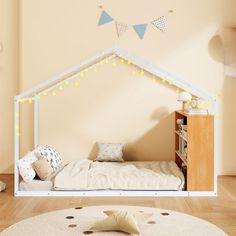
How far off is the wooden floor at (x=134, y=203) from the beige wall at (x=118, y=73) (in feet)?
3.85

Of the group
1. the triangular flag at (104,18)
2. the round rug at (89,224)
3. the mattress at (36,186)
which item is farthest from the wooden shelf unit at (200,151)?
the triangular flag at (104,18)

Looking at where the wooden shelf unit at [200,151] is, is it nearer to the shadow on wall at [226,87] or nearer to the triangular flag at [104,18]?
the shadow on wall at [226,87]

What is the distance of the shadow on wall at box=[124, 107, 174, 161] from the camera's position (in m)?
5.41

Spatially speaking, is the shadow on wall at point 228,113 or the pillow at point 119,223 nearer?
the pillow at point 119,223

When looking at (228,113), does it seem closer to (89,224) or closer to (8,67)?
(8,67)

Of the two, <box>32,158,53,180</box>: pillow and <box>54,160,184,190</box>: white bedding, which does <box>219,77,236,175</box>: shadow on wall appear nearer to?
<box>54,160,184,190</box>: white bedding

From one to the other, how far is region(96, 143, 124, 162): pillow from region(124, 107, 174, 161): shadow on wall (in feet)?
0.62

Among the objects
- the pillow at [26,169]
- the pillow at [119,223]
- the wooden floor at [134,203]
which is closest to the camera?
the pillow at [119,223]

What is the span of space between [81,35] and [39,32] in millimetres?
481

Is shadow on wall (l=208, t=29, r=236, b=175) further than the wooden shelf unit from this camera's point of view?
Yes

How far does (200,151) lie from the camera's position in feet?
14.0

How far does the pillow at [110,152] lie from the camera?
5.21m

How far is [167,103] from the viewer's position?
5410 mm

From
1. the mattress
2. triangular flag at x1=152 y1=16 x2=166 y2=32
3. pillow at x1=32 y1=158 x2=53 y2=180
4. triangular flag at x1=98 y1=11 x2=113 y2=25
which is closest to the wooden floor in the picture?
the mattress
